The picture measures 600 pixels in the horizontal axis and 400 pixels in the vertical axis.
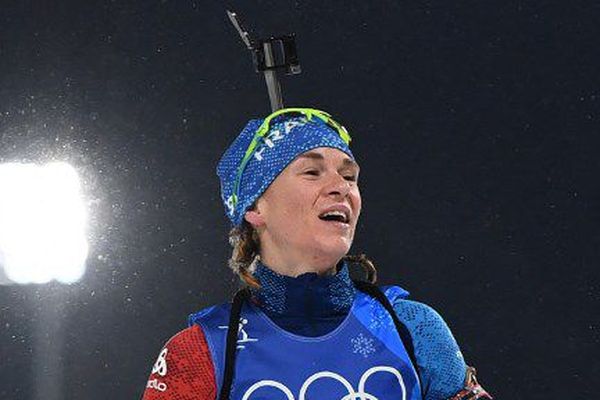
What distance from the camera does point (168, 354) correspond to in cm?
133

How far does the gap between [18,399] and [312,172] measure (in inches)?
52.8

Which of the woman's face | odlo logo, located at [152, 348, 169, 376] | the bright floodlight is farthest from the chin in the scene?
the bright floodlight

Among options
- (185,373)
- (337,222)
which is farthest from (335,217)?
(185,373)

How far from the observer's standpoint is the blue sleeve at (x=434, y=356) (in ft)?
4.26

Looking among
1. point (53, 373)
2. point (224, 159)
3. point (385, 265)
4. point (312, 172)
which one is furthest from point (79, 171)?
point (312, 172)

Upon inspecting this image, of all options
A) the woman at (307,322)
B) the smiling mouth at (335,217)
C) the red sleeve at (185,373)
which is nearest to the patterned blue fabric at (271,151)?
the woman at (307,322)

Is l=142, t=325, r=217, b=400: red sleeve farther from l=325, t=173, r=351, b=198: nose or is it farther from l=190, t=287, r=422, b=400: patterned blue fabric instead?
l=325, t=173, r=351, b=198: nose

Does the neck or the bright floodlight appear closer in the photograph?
the neck

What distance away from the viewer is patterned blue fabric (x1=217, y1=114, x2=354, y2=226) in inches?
54.9

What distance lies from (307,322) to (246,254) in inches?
6.2

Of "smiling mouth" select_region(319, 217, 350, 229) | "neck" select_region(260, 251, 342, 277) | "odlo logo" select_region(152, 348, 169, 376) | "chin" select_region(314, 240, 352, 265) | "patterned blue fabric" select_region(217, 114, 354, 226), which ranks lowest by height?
"odlo logo" select_region(152, 348, 169, 376)

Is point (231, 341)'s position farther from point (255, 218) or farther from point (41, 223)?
point (41, 223)

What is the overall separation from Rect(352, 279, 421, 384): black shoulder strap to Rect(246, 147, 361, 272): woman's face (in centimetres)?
10

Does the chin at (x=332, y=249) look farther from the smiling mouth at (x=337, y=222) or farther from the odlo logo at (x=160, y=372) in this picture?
the odlo logo at (x=160, y=372)
